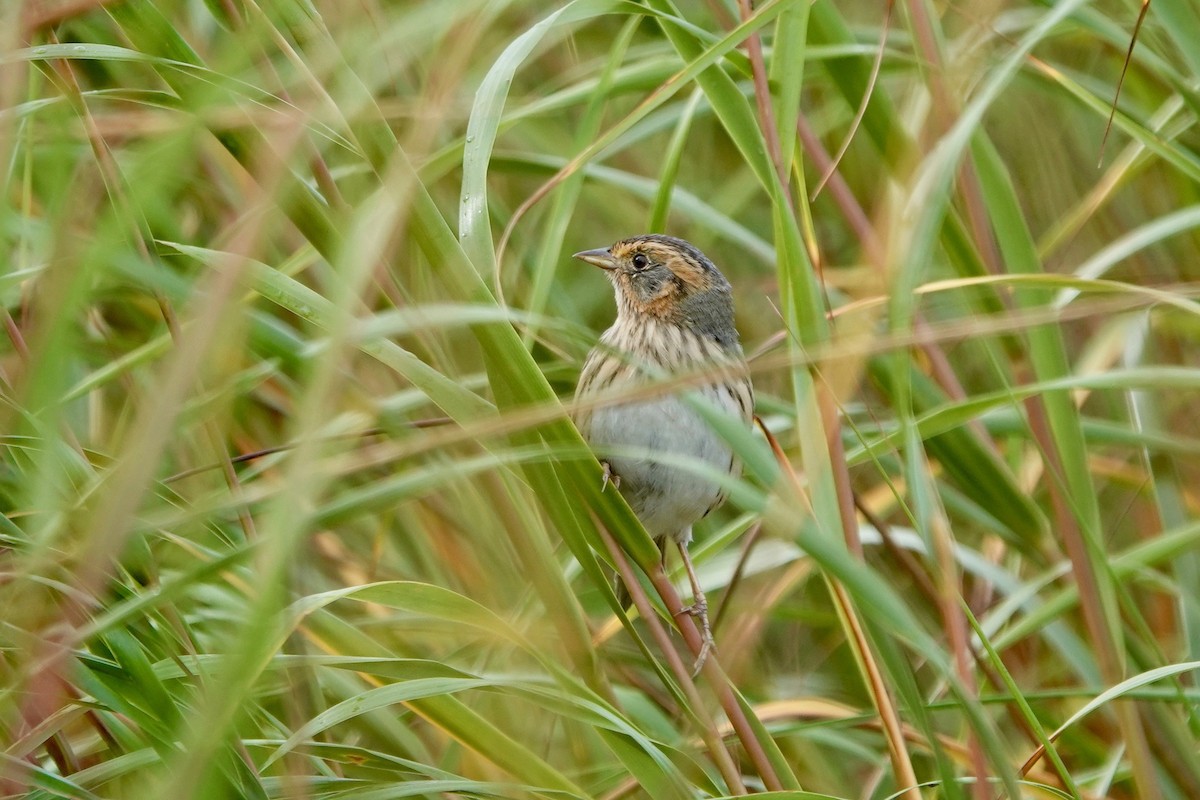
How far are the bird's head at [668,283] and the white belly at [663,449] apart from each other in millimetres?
390

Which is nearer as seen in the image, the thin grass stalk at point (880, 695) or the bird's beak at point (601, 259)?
the thin grass stalk at point (880, 695)

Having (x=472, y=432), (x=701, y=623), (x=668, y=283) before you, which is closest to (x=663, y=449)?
(x=701, y=623)

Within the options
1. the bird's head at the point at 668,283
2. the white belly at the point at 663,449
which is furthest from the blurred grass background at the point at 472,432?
the bird's head at the point at 668,283

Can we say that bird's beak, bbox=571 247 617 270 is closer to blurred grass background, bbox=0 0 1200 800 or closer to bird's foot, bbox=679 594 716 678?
blurred grass background, bbox=0 0 1200 800

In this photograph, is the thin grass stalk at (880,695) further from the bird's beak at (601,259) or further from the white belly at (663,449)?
the bird's beak at (601,259)

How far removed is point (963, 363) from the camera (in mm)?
3889

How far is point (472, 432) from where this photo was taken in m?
1.32

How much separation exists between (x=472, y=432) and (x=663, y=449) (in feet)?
5.42

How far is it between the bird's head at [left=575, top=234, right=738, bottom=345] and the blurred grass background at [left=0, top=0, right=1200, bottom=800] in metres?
0.28

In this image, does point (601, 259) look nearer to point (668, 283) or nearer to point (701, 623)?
point (668, 283)

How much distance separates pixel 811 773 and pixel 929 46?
1551 millimetres

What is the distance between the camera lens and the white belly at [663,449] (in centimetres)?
294

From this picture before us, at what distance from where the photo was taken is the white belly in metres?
2.94

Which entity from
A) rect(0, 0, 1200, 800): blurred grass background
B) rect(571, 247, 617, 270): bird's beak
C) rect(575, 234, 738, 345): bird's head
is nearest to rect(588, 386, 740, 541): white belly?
rect(0, 0, 1200, 800): blurred grass background
